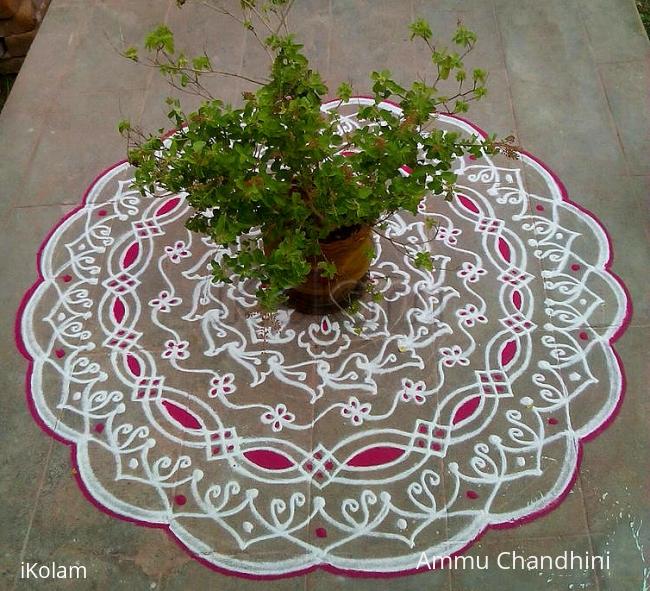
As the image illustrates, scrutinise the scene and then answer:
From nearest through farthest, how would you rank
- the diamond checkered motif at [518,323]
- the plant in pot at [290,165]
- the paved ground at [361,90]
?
1. the plant in pot at [290,165]
2. the paved ground at [361,90]
3. the diamond checkered motif at [518,323]

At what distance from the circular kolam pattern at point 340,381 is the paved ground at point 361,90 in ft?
0.21

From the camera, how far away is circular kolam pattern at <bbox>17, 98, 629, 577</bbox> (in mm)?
2061

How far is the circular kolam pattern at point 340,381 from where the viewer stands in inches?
81.1

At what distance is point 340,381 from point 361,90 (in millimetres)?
1596

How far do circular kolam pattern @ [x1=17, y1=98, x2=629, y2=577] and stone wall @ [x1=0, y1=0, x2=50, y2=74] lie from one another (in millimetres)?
1621

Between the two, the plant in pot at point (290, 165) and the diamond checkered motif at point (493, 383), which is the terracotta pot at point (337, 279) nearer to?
the plant in pot at point (290, 165)

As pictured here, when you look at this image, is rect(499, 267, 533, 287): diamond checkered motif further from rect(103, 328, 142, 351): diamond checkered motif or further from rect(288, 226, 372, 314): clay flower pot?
rect(103, 328, 142, 351): diamond checkered motif

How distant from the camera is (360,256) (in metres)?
2.25

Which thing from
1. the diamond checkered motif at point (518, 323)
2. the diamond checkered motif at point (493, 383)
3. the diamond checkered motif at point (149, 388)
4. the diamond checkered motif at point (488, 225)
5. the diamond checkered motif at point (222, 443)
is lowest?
the diamond checkered motif at point (222, 443)

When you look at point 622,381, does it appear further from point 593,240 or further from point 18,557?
point 18,557

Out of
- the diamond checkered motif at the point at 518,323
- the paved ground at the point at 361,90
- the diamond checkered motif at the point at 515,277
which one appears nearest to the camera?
the paved ground at the point at 361,90

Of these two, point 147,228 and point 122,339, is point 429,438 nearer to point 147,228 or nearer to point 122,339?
point 122,339

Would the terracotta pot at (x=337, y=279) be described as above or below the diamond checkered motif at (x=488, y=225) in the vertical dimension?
below

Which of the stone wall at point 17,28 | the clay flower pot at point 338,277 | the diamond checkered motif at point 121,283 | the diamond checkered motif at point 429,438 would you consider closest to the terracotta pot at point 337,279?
the clay flower pot at point 338,277
